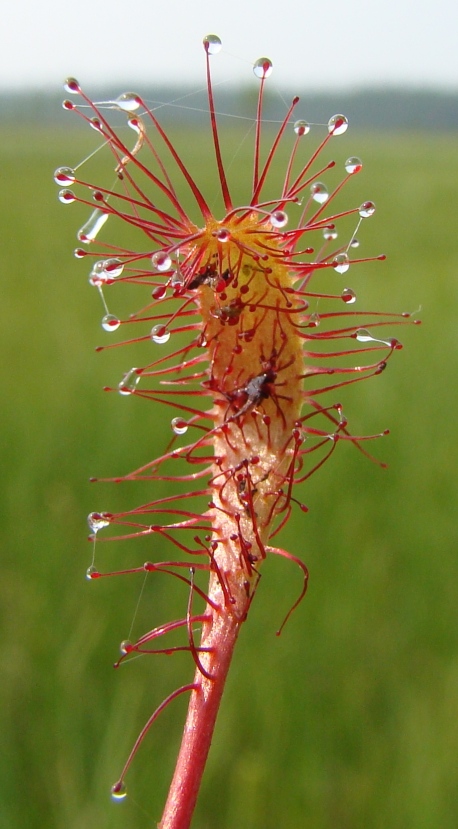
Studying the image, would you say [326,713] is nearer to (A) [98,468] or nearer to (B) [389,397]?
(A) [98,468]

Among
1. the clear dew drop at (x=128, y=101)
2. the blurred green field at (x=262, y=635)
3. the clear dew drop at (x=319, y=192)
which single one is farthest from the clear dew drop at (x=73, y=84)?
the blurred green field at (x=262, y=635)

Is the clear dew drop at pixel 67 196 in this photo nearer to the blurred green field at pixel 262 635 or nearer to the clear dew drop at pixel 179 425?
the clear dew drop at pixel 179 425

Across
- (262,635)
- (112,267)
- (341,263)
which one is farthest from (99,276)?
(262,635)

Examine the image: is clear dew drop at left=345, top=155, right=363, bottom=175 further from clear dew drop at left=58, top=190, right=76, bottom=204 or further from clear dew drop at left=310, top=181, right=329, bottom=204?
clear dew drop at left=58, top=190, right=76, bottom=204

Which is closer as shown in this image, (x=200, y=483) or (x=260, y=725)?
(x=260, y=725)

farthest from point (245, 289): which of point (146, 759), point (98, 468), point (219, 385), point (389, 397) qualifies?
point (389, 397)

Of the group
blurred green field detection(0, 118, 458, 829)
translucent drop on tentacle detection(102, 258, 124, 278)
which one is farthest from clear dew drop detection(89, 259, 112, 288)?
blurred green field detection(0, 118, 458, 829)
